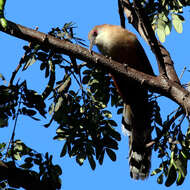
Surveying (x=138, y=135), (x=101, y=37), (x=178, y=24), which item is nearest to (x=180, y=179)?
(x=138, y=135)

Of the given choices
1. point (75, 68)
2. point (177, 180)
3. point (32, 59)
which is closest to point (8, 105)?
point (32, 59)

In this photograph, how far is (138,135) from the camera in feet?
14.1

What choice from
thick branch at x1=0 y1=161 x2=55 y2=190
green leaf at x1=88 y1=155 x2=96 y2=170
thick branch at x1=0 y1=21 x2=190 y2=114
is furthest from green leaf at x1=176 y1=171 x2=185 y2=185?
thick branch at x1=0 y1=161 x2=55 y2=190

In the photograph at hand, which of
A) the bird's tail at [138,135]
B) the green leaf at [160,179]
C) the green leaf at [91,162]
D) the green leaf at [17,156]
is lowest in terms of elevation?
the green leaf at [160,179]

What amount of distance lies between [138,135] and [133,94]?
20.6 inches

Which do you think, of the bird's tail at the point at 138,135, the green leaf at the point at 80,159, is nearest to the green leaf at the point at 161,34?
the bird's tail at the point at 138,135

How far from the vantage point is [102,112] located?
382 cm

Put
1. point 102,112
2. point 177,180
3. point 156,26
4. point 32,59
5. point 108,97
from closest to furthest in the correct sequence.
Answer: point 177,180
point 32,59
point 102,112
point 108,97
point 156,26

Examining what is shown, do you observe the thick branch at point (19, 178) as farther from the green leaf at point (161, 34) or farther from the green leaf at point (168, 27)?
the green leaf at point (168, 27)

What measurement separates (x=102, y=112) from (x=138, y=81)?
0.81 metres

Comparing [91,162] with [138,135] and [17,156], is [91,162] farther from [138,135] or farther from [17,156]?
[138,135]

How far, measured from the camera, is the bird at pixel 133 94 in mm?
4234

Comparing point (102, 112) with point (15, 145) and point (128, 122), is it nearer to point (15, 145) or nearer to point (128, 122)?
point (128, 122)

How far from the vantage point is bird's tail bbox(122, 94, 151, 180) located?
4130 mm
